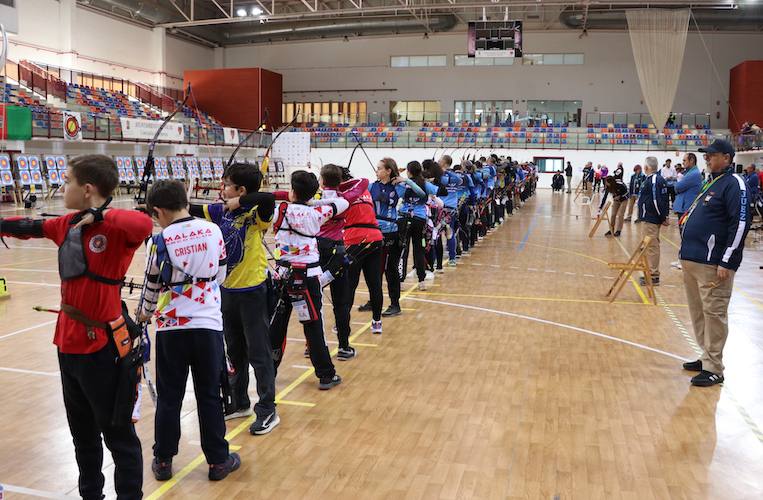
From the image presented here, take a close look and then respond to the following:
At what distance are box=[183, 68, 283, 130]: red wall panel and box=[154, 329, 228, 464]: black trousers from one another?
110 feet

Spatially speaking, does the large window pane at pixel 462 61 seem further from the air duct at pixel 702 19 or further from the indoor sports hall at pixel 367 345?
the indoor sports hall at pixel 367 345

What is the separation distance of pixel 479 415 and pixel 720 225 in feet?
6.70

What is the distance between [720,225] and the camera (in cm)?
457

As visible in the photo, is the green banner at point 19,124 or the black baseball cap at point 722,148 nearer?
the black baseball cap at point 722,148

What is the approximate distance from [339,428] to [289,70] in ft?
127

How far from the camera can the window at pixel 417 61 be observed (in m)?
38.4

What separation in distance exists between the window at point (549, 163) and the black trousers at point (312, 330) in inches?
1225

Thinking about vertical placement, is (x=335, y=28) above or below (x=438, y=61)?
above

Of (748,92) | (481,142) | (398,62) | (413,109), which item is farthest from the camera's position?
(413,109)

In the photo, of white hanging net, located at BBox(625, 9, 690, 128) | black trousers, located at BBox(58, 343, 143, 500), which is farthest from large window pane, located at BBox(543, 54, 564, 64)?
black trousers, located at BBox(58, 343, 143, 500)

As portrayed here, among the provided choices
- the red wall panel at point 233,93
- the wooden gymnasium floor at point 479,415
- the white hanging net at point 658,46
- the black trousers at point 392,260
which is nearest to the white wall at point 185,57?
the red wall panel at point 233,93

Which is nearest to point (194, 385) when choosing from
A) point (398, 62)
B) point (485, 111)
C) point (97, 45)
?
point (97, 45)

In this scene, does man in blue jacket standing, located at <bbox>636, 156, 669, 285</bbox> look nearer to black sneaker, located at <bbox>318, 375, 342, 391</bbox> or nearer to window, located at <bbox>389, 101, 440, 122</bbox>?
black sneaker, located at <bbox>318, 375, 342, 391</bbox>

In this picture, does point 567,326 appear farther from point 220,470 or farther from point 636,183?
point 636,183
